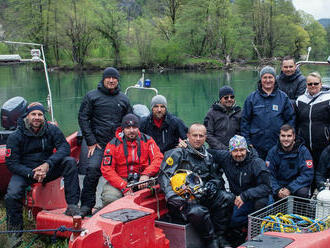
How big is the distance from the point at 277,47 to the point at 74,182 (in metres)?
40.9

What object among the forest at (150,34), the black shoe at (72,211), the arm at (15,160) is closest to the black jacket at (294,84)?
the black shoe at (72,211)

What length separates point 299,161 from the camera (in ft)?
12.5

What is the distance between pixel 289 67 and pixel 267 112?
69 centimetres

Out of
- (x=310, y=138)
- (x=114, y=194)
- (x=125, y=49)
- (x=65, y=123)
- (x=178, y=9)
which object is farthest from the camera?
(x=178, y=9)

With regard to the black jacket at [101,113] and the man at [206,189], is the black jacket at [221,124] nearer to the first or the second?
the man at [206,189]

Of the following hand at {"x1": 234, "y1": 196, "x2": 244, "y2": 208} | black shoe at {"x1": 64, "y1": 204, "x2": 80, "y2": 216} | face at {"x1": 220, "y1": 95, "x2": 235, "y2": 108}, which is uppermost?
A: face at {"x1": 220, "y1": 95, "x2": 235, "y2": 108}

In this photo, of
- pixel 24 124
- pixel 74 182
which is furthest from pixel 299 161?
pixel 24 124

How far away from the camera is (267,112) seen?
164 inches

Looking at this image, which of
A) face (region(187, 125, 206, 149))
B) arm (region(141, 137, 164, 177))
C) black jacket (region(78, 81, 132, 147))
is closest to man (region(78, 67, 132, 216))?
black jacket (region(78, 81, 132, 147))

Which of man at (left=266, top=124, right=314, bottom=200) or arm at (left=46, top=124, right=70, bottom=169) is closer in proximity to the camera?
man at (left=266, top=124, right=314, bottom=200)

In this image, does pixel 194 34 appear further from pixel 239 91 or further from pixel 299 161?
pixel 299 161

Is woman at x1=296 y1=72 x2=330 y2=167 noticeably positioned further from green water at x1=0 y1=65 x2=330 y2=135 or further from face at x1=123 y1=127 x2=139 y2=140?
green water at x1=0 y1=65 x2=330 y2=135

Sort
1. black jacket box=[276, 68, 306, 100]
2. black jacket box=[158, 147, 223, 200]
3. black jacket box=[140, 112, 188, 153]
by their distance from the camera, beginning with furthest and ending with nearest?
black jacket box=[276, 68, 306, 100]
black jacket box=[140, 112, 188, 153]
black jacket box=[158, 147, 223, 200]

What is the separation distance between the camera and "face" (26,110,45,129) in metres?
3.86
